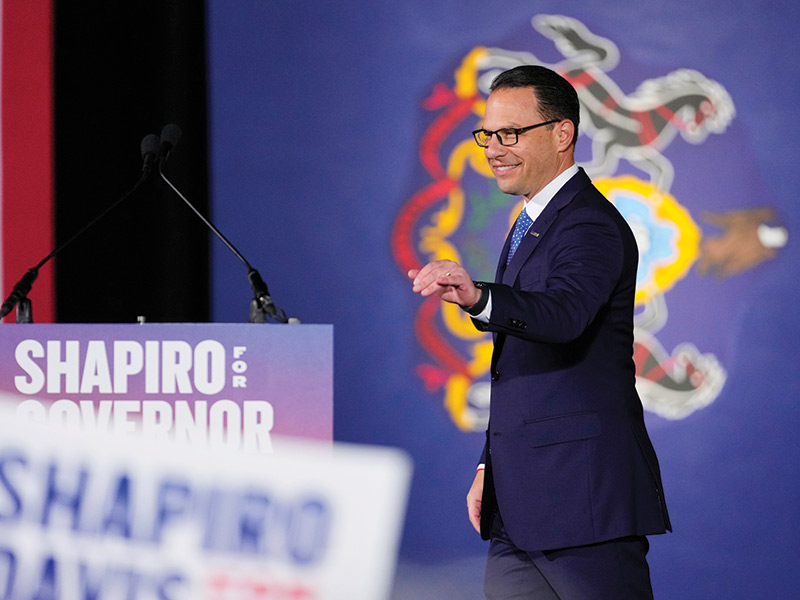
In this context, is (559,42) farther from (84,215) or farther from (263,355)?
(263,355)

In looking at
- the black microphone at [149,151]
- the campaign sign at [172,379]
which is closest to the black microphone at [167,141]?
the black microphone at [149,151]

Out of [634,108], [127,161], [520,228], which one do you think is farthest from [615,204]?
[127,161]

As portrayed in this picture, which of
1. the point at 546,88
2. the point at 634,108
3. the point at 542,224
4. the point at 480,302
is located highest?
the point at 634,108

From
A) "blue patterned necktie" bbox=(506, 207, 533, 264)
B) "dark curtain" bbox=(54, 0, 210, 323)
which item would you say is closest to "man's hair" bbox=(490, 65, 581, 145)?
"blue patterned necktie" bbox=(506, 207, 533, 264)

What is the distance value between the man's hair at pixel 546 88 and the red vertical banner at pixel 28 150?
195 cm

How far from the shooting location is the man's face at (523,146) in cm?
175

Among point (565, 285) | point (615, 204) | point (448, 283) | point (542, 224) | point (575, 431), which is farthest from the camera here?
point (615, 204)

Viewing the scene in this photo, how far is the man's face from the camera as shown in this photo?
5.75ft

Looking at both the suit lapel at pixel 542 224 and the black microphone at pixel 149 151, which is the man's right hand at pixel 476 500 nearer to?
the suit lapel at pixel 542 224

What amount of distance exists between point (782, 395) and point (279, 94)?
207 cm

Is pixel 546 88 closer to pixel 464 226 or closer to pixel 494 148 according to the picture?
pixel 494 148

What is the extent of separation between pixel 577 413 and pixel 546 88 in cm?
61

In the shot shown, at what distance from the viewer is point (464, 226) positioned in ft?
11.1

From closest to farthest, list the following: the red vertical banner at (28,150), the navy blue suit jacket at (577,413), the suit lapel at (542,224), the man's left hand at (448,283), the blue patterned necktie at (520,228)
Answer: the man's left hand at (448,283), the navy blue suit jacket at (577,413), the suit lapel at (542,224), the blue patterned necktie at (520,228), the red vertical banner at (28,150)
